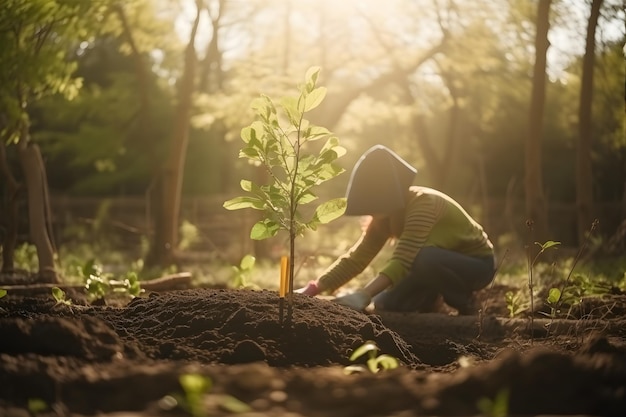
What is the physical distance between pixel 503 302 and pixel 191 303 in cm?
335

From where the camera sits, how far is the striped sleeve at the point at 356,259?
614 centimetres

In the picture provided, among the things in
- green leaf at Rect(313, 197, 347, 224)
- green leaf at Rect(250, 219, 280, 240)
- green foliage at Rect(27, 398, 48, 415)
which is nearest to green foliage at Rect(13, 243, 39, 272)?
green leaf at Rect(250, 219, 280, 240)

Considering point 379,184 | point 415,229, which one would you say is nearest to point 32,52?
point 379,184

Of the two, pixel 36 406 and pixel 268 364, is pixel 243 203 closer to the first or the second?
pixel 268 364

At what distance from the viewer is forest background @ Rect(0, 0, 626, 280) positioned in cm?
873

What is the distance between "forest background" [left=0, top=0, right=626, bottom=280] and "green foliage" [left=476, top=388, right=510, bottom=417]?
19.2 feet

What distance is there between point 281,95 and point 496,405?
1268cm

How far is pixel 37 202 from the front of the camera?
8.11 metres

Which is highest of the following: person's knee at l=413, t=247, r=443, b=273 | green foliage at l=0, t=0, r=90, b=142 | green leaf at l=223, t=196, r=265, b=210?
green foliage at l=0, t=0, r=90, b=142

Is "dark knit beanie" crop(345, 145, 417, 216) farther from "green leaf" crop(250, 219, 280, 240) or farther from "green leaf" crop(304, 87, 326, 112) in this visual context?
"green leaf" crop(304, 87, 326, 112)

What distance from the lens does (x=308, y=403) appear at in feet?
7.48

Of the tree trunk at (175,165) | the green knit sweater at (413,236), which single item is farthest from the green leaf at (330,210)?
the tree trunk at (175,165)

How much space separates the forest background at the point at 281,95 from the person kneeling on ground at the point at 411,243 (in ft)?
9.12

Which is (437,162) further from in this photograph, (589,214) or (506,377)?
(506,377)
